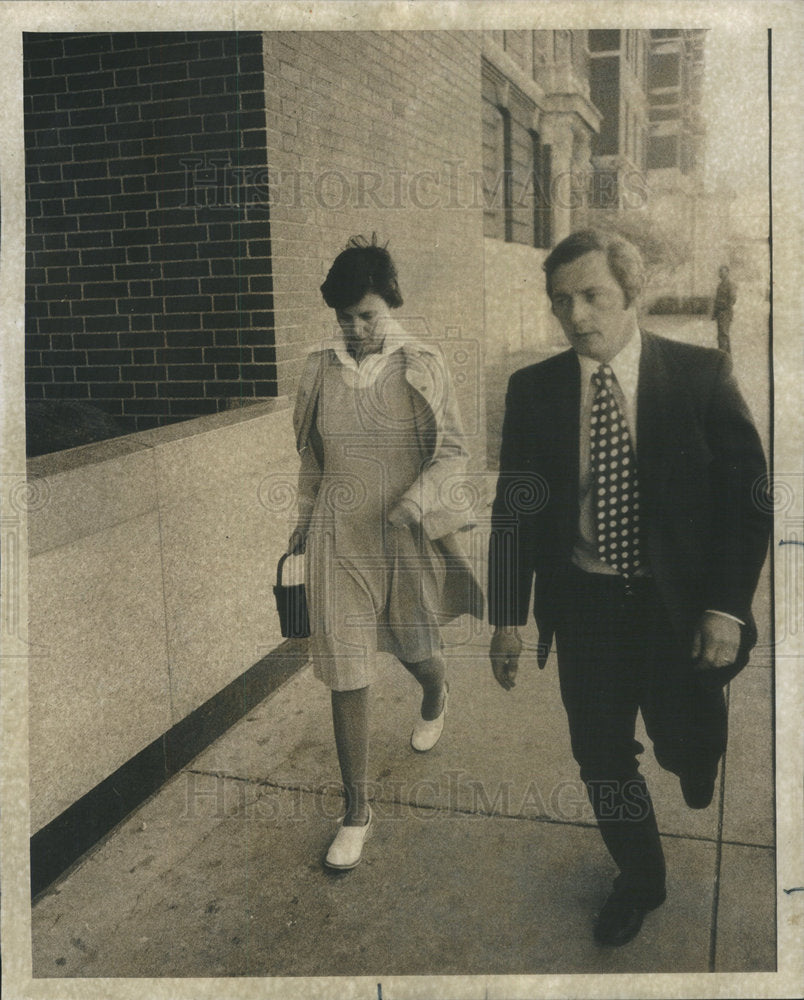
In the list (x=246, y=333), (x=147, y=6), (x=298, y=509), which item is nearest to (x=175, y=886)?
(x=298, y=509)

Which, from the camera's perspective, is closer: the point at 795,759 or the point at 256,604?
the point at 795,759

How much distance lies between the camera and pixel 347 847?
11.0 ft

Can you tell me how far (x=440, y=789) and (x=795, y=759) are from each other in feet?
3.92

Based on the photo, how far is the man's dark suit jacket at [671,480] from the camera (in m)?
A: 3.07

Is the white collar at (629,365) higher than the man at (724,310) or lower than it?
lower

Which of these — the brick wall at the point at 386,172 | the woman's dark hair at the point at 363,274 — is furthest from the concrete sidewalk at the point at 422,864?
the woman's dark hair at the point at 363,274

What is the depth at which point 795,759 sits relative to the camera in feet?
10.8

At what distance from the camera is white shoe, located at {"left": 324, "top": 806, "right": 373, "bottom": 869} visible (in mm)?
3336

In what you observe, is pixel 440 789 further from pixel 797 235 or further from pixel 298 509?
pixel 797 235

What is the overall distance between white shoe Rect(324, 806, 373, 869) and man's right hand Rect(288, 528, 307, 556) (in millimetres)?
955

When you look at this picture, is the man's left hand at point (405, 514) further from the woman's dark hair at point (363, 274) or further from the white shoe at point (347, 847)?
the white shoe at point (347, 847)

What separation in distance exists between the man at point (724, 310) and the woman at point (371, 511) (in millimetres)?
860

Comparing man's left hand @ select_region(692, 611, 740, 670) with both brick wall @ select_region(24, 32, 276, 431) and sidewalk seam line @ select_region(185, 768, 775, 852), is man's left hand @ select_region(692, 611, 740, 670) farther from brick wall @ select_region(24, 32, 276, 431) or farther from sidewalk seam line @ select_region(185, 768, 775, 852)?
brick wall @ select_region(24, 32, 276, 431)

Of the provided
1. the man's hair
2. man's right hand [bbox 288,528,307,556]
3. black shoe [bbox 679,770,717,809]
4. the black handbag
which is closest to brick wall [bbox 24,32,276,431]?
man's right hand [bbox 288,528,307,556]
